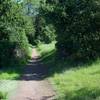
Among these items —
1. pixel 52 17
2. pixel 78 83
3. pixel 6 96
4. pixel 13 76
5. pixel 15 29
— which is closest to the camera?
pixel 6 96

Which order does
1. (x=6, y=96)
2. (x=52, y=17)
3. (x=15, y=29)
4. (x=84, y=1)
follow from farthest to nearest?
1. (x=15, y=29)
2. (x=52, y=17)
3. (x=84, y=1)
4. (x=6, y=96)

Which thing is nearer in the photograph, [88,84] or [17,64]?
[88,84]

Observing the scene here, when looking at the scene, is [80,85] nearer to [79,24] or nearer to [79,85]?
[79,85]

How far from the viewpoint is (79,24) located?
96.2 feet

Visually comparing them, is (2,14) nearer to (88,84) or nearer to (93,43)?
(93,43)

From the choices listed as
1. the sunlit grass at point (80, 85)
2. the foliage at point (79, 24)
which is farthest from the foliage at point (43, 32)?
the sunlit grass at point (80, 85)

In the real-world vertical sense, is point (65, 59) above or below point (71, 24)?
below

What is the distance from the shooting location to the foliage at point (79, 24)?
1122 inches

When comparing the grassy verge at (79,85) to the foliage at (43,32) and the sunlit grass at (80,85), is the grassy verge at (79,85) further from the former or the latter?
the foliage at (43,32)

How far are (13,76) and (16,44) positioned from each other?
393 inches

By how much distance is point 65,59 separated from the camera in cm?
3284

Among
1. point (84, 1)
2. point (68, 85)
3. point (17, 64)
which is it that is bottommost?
point (17, 64)

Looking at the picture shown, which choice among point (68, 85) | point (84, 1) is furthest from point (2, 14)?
point (68, 85)

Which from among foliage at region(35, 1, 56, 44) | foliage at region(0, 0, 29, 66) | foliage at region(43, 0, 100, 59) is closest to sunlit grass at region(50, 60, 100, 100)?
foliage at region(43, 0, 100, 59)
